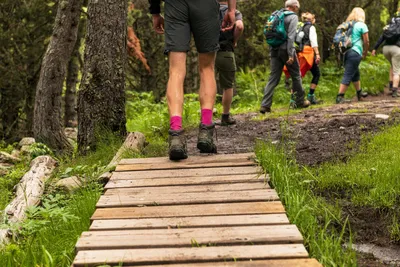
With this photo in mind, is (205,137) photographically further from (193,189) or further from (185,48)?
(193,189)

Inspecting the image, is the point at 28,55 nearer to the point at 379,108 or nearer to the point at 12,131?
the point at 12,131

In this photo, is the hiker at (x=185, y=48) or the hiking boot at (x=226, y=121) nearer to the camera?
the hiker at (x=185, y=48)

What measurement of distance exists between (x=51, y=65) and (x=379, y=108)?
6476 mm

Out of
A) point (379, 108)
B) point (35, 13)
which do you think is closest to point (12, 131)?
point (35, 13)

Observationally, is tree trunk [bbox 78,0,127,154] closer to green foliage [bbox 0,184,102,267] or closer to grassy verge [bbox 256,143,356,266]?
green foliage [bbox 0,184,102,267]

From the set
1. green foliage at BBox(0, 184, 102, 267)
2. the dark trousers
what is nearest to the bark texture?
green foliage at BBox(0, 184, 102, 267)

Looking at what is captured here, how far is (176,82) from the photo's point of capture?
5.26 meters

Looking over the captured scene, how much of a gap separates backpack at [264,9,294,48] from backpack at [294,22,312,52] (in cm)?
172

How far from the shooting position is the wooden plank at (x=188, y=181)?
14.9 ft

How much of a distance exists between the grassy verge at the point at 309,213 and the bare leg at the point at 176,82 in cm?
99

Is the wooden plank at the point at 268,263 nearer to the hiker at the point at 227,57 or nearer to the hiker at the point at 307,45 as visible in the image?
the hiker at the point at 227,57

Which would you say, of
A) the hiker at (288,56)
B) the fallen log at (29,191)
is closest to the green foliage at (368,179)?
the fallen log at (29,191)

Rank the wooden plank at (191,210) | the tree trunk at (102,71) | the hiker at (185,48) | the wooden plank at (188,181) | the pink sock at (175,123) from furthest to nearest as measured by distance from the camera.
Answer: the tree trunk at (102,71)
the hiker at (185,48)
the pink sock at (175,123)
the wooden plank at (188,181)
the wooden plank at (191,210)

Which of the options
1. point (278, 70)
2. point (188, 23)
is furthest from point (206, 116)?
point (278, 70)
